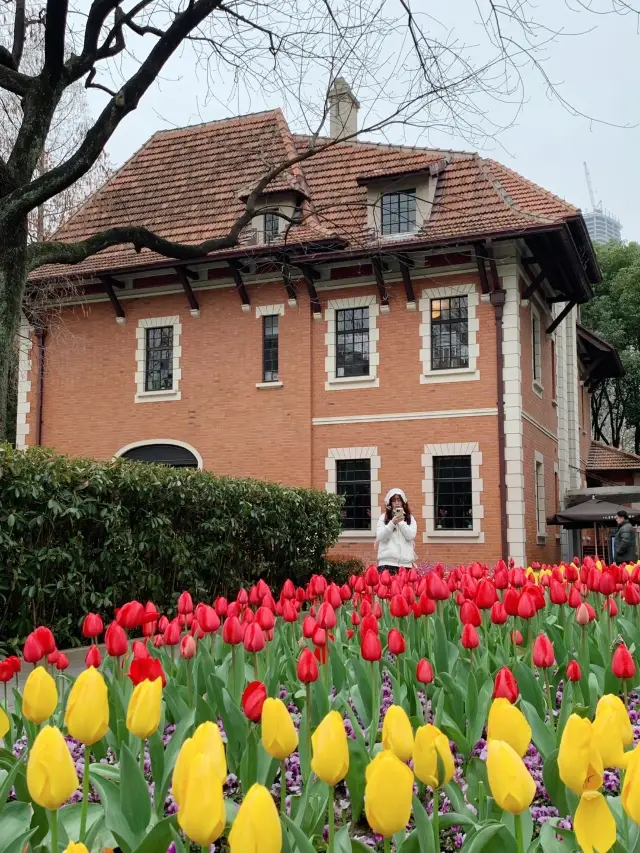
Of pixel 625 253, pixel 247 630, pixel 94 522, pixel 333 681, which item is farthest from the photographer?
pixel 625 253

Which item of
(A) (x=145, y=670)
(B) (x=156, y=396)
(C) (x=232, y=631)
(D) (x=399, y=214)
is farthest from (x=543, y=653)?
(B) (x=156, y=396)

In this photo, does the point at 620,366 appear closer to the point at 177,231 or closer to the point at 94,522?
the point at 177,231

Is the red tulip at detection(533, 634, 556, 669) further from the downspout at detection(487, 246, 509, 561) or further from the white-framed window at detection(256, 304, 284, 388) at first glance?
the white-framed window at detection(256, 304, 284, 388)

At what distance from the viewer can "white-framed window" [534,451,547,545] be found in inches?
803

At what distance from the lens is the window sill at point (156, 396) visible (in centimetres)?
2158

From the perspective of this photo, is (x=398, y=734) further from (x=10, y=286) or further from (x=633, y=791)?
(x=10, y=286)

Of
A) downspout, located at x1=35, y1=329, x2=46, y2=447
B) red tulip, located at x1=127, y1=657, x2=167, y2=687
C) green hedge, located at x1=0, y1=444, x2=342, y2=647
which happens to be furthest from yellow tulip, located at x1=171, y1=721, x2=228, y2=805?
downspout, located at x1=35, y1=329, x2=46, y2=447

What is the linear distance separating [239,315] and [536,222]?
7552 millimetres

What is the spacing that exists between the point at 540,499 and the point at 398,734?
1997 centimetres

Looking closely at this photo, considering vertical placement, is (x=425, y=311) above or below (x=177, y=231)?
below

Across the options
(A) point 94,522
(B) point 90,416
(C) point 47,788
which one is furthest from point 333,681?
(B) point 90,416

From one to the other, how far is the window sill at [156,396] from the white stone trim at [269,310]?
2.96 m

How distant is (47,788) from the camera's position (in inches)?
58.7

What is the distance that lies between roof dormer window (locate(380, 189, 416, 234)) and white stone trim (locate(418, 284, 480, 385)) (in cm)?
193
